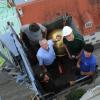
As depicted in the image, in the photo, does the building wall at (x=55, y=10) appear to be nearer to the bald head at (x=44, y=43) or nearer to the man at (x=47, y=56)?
the man at (x=47, y=56)

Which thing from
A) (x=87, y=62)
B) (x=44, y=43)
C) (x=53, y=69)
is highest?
(x=44, y=43)

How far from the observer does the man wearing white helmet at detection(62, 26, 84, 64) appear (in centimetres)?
982

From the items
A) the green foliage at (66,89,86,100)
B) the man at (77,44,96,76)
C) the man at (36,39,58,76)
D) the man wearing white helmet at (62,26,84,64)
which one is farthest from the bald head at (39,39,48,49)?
the green foliage at (66,89,86,100)

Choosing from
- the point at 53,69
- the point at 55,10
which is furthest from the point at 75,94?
the point at 55,10

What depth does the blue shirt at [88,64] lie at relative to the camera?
980cm

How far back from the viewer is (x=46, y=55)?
991cm

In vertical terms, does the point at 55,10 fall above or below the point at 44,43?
below

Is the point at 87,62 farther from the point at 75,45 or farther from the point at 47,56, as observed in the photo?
the point at 47,56

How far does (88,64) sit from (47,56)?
2.84ft

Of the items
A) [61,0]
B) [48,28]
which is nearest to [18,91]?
[48,28]

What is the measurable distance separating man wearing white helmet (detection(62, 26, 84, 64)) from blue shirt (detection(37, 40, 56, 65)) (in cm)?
31

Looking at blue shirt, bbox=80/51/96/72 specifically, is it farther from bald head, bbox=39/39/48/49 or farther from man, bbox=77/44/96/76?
bald head, bbox=39/39/48/49

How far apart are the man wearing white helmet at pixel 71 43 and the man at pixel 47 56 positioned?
0.33 metres

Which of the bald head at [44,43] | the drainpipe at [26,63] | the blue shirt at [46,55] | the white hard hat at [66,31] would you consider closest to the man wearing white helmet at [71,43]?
the white hard hat at [66,31]
